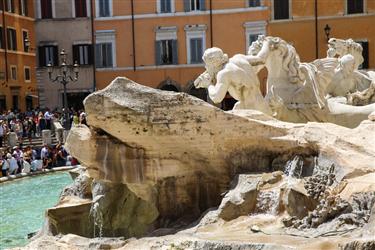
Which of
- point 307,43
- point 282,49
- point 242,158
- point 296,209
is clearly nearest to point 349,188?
point 296,209

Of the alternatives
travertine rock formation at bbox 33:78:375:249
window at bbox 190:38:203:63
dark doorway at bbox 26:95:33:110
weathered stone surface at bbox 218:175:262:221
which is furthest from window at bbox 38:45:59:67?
weathered stone surface at bbox 218:175:262:221

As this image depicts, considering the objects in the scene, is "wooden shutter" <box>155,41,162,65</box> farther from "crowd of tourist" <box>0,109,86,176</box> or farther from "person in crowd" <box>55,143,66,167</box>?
"person in crowd" <box>55,143,66,167</box>

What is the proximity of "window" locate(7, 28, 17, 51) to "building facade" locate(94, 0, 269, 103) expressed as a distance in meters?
4.10

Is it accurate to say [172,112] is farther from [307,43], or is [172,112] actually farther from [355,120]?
[307,43]

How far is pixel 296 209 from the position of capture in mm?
7312

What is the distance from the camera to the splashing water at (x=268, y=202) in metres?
7.53

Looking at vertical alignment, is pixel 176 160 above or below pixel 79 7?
below

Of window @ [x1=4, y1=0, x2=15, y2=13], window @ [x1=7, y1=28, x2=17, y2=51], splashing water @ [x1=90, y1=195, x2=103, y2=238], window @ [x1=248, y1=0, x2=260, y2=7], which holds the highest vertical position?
window @ [x1=4, y1=0, x2=15, y2=13]

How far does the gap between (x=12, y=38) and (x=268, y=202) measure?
29963 millimetres

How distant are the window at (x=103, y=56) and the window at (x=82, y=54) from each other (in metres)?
0.40

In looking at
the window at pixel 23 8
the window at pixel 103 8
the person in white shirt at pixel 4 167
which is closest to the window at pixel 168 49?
the window at pixel 103 8

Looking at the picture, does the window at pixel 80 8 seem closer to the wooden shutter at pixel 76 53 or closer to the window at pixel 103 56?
the wooden shutter at pixel 76 53

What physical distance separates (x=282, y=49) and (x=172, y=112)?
3.25 m

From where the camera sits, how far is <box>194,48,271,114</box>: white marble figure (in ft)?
31.7
